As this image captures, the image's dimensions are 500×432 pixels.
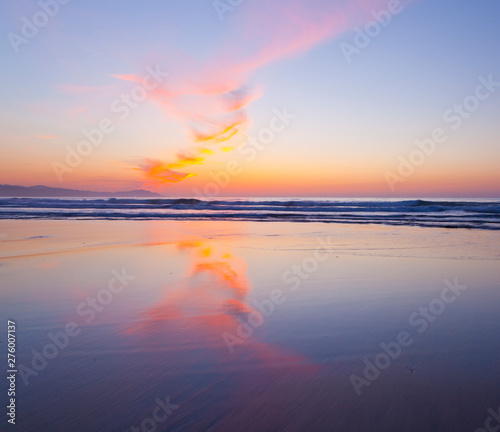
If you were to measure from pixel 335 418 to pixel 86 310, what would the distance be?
355cm

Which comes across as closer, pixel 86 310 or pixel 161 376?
pixel 161 376

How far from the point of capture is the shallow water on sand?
2.42m

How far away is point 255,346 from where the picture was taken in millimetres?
3449

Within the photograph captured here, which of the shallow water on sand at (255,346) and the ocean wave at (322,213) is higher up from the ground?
the ocean wave at (322,213)

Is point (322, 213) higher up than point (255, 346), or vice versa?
point (322, 213)

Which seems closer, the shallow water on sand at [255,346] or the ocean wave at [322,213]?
the shallow water on sand at [255,346]

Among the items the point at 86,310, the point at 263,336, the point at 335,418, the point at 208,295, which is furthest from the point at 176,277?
the point at 335,418

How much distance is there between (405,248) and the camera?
9.53 meters

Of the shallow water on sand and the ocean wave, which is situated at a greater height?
the ocean wave

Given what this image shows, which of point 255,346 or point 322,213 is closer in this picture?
point 255,346

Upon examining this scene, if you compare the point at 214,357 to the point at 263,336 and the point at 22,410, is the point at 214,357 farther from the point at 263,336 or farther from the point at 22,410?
the point at 22,410

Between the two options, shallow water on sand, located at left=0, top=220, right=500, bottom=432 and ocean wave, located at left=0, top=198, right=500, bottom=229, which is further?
ocean wave, located at left=0, top=198, right=500, bottom=229

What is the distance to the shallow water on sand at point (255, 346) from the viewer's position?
2420 millimetres

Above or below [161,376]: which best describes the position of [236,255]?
above
